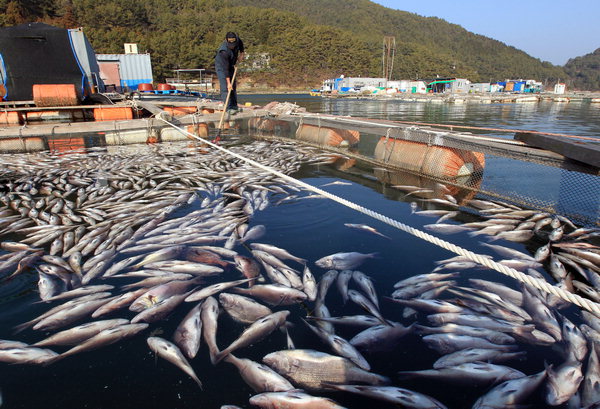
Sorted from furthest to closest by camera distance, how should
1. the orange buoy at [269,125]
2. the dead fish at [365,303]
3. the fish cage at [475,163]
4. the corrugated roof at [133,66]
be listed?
the corrugated roof at [133,66], the orange buoy at [269,125], the fish cage at [475,163], the dead fish at [365,303]

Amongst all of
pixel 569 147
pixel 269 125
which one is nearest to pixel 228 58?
pixel 269 125

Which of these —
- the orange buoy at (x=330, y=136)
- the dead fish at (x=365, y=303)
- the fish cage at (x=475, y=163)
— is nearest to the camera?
the dead fish at (x=365, y=303)

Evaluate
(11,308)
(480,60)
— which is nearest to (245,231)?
(11,308)

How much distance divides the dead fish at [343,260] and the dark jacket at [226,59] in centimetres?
944

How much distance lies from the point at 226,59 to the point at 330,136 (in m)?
4.34

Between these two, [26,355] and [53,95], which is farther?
[53,95]

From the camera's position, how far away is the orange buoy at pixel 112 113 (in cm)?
1250

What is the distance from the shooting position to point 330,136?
10.8 meters

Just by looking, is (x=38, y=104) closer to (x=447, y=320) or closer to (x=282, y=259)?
(x=282, y=259)

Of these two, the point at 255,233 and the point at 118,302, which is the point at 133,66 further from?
the point at 118,302

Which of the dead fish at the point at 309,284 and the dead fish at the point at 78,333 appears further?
the dead fish at the point at 309,284

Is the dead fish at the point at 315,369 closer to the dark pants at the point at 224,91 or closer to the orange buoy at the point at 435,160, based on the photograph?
the orange buoy at the point at 435,160

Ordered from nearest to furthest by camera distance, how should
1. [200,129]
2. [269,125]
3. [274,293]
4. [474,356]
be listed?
[474,356], [274,293], [200,129], [269,125]

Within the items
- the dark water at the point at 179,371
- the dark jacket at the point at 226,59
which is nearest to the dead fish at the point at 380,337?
the dark water at the point at 179,371
